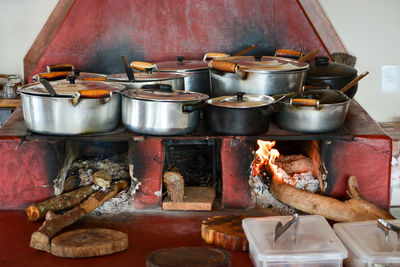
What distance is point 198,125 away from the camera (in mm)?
3270

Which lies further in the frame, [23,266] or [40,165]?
[40,165]

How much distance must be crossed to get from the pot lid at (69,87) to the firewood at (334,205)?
132 centimetres

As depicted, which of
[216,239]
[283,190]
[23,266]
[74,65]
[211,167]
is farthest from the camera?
[74,65]

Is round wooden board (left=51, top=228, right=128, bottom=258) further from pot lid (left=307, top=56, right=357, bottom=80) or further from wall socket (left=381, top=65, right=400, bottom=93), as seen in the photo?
wall socket (left=381, top=65, right=400, bottom=93)

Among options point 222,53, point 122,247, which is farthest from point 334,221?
point 222,53

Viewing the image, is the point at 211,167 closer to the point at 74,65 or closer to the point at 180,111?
the point at 180,111

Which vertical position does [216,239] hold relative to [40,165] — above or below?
below

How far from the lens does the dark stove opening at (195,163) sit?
11.7 ft

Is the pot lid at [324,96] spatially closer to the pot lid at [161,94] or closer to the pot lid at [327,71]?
the pot lid at [327,71]

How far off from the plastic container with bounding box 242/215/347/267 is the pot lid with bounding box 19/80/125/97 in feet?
4.45

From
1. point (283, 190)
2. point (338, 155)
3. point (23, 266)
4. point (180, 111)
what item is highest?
point (180, 111)

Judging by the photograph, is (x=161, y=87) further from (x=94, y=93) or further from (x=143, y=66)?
(x=143, y=66)

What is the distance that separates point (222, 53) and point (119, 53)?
898 mm

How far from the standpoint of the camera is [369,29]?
18.4 ft
